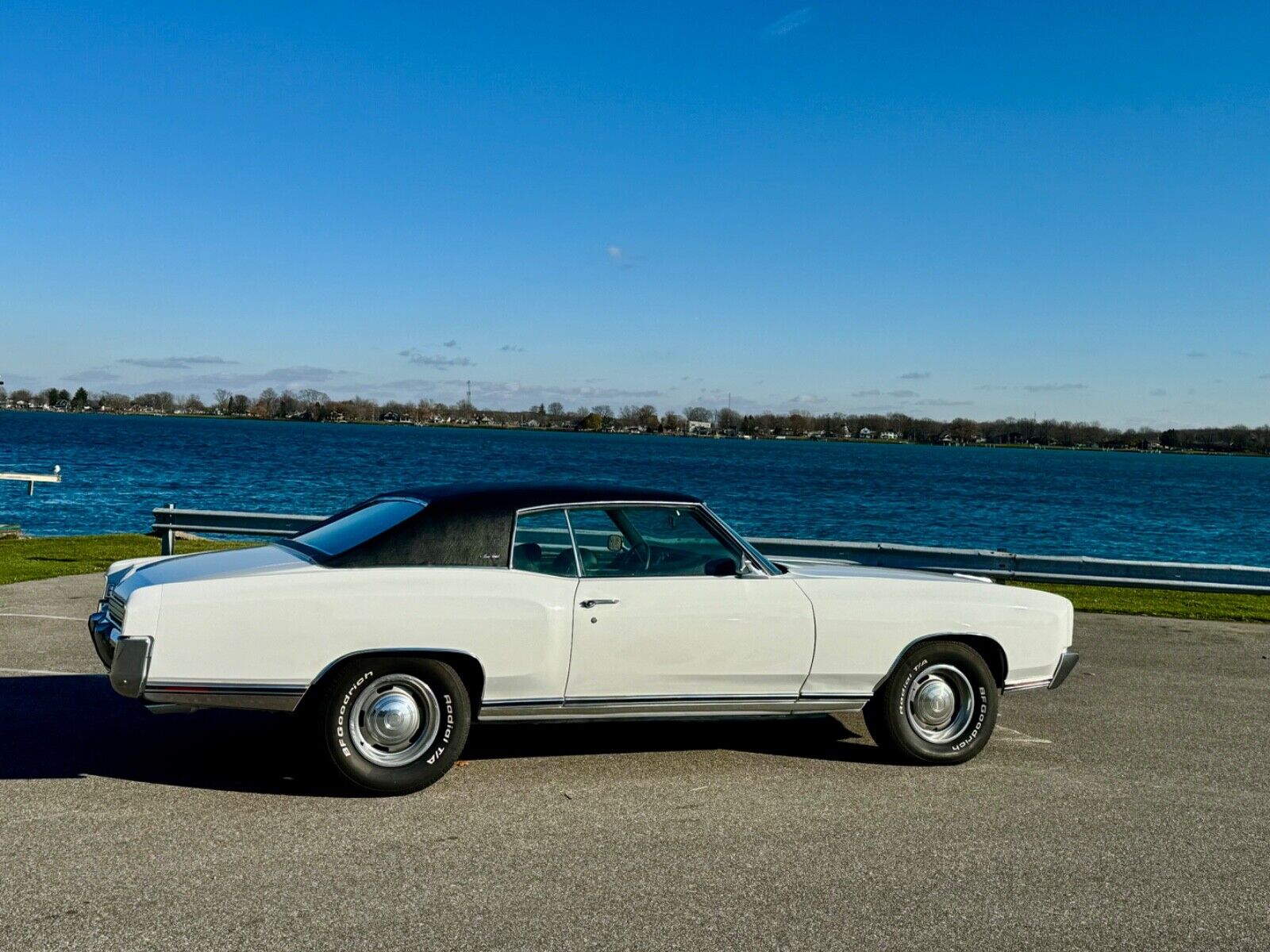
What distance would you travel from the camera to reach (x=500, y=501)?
19.5 ft

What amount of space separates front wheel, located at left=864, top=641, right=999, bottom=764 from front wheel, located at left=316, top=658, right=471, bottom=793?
7.42 feet

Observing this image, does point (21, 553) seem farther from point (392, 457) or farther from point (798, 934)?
point (392, 457)

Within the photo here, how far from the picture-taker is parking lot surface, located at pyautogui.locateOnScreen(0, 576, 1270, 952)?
13.0 feet

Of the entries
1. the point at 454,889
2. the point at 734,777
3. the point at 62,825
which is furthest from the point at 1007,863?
the point at 62,825

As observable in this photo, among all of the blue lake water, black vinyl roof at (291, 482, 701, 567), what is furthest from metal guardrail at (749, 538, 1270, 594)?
black vinyl roof at (291, 482, 701, 567)

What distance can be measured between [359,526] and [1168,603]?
11.4 m

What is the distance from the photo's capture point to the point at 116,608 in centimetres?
560

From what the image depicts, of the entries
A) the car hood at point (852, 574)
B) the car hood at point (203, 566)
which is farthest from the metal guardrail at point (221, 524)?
the car hood at point (852, 574)

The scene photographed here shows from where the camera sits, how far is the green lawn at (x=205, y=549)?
43.2 feet

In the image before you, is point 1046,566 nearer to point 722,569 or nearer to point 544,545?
point 722,569

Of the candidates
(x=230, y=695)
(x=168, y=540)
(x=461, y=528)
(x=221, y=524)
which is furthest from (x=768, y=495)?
(x=230, y=695)

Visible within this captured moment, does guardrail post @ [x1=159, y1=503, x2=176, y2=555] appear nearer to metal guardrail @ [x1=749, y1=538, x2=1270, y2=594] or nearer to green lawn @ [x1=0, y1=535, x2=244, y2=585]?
green lawn @ [x1=0, y1=535, x2=244, y2=585]

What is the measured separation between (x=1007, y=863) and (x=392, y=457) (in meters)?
83.5

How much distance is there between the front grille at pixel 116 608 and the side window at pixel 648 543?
2.20 metres
